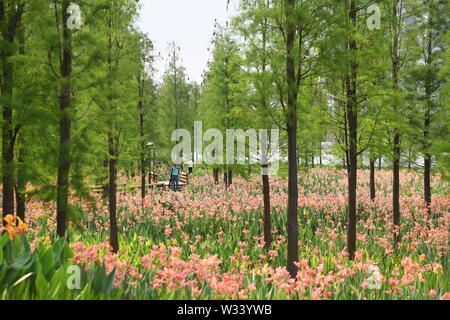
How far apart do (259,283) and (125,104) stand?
19.0 ft

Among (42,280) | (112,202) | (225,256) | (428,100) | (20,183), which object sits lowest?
(225,256)

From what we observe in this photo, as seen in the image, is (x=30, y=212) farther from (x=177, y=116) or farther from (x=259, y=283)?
(x=177, y=116)

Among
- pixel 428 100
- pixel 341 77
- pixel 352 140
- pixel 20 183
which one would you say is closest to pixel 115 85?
pixel 20 183

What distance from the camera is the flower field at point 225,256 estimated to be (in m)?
3.81

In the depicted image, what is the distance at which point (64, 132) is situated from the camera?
19.7 ft

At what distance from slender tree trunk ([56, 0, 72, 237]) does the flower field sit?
31cm

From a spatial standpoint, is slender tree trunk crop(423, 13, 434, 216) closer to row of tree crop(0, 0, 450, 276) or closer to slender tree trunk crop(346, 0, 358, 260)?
row of tree crop(0, 0, 450, 276)

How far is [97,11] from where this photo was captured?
623cm

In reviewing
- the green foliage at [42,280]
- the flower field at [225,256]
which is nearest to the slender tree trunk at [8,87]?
the flower field at [225,256]

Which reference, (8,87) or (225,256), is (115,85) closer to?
(8,87)

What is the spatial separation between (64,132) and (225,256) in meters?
3.82

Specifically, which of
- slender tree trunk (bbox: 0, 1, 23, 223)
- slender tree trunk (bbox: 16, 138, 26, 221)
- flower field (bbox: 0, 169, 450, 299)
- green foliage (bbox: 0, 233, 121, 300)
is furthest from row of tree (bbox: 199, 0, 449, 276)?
slender tree trunk (bbox: 16, 138, 26, 221)
